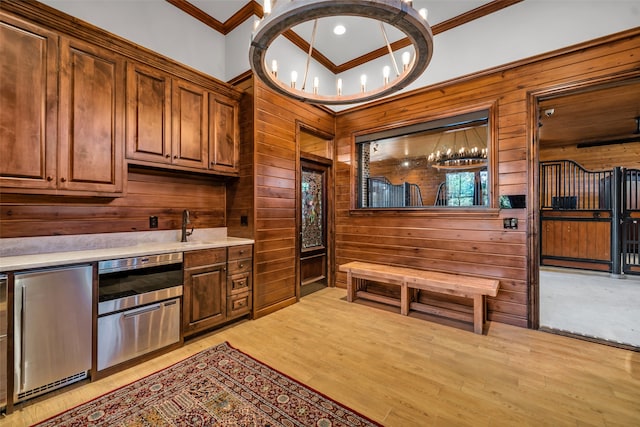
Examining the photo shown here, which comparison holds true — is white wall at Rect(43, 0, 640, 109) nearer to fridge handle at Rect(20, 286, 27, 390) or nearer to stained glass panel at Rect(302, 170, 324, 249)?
stained glass panel at Rect(302, 170, 324, 249)

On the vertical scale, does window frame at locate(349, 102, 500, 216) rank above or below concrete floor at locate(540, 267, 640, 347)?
above

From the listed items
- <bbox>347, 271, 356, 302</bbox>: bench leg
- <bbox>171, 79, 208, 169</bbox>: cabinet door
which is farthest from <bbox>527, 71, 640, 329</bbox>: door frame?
<bbox>171, 79, 208, 169</bbox>: cabinet door

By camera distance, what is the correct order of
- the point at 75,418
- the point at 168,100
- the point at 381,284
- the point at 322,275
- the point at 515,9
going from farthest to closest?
the point at 322,275
the point at 381,284
the point at 515,9
the point at 168,100
the point at 75,418

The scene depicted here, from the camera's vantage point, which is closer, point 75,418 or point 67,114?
point 75,418

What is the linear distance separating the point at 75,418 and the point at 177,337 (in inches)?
34.5

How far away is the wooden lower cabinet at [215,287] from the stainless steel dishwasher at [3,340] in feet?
3.61

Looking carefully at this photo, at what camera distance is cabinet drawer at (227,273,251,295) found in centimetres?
297

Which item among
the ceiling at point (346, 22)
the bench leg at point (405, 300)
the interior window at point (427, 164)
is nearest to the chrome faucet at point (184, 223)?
the ceiling at point (346, 22)

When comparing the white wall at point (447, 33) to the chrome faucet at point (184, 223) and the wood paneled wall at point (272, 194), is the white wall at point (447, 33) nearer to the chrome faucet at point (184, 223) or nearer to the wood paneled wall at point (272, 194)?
the wood paneled wall at point (272, 194)

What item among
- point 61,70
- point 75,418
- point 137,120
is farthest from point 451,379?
→ point 61,70

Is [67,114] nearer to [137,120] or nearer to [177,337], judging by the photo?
[137,120]

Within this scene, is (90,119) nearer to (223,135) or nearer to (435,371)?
(223,135)

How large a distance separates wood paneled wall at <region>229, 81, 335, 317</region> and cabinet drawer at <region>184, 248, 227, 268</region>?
450mm

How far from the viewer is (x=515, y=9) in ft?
9.93
